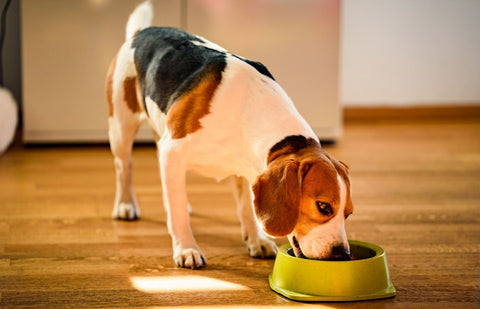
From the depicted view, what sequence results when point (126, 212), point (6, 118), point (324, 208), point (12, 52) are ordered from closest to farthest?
point (324, 208) → point (126, 212) → point (6, 118) → point (12, 52)

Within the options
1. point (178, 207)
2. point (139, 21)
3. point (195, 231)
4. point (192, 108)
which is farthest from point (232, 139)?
point (139, 21)

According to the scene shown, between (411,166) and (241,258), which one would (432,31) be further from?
(241,258)

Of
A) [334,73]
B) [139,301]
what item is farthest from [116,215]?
[334,73]

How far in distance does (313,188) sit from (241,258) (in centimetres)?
57

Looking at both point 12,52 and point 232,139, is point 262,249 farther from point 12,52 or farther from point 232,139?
point 12,52

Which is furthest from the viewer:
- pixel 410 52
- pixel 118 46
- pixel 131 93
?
pixel 410 52

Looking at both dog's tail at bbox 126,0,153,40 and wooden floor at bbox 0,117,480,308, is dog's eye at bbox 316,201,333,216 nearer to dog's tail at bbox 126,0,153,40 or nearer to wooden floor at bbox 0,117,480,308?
wooden floor at bbox 0,117,480,308

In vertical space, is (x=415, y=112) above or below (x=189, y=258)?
below

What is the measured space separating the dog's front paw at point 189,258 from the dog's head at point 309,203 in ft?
1.31

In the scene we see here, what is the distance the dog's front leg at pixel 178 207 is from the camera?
7.12ft

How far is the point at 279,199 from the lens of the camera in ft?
5.91

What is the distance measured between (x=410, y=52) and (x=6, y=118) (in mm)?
2877

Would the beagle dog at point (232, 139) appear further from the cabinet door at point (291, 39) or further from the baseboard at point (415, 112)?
the baseboard at point (415, 112)

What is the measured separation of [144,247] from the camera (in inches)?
93.9
